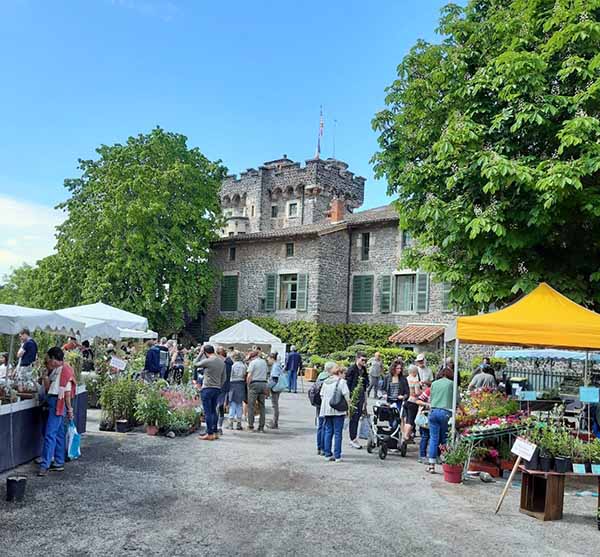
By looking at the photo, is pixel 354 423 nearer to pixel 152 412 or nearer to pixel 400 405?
pixel 400 405

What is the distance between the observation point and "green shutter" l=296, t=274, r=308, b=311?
30.2 meters

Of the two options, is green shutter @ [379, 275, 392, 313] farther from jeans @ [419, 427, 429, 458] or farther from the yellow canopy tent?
the yellow canopy tent

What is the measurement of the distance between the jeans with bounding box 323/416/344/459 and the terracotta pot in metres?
1.81

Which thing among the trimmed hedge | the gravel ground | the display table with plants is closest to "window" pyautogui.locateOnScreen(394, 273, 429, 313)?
the trimmed hedge

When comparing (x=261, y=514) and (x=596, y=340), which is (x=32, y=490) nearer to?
(x=261, y=514)

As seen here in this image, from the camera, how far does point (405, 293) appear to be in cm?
2833

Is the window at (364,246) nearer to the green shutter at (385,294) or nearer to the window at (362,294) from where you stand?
the window at (362,294)

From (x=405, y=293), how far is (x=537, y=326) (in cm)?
1933

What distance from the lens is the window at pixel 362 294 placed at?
29828mm

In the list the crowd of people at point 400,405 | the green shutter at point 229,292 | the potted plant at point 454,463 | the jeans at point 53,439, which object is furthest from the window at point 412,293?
the jeans at point 53,439

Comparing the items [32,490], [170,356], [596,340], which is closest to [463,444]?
[596,340]

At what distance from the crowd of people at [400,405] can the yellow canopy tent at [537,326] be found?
1.05 ft

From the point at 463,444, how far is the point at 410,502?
1.76 m

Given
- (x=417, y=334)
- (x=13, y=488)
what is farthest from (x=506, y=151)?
(x=417, y=334)
